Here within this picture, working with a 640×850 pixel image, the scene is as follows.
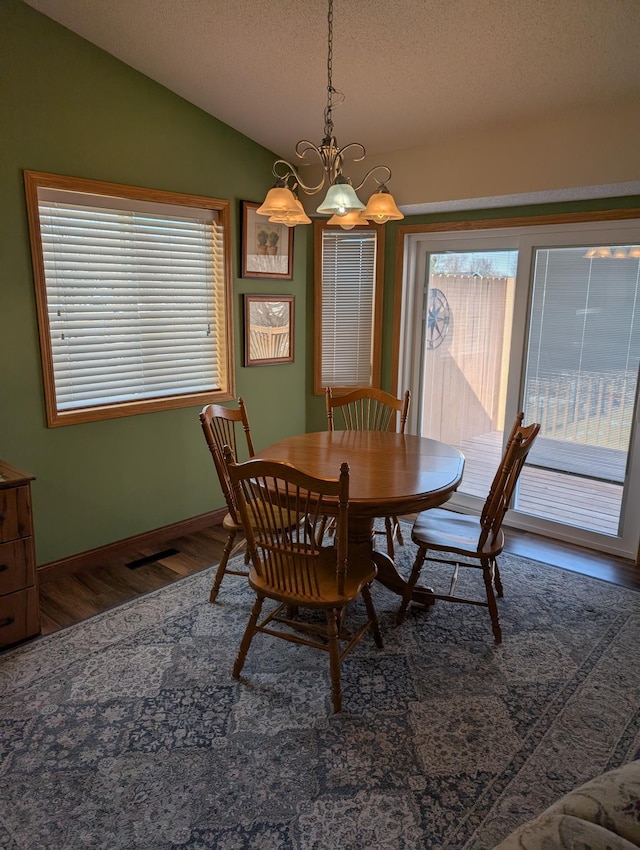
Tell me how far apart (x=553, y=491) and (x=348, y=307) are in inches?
77.4

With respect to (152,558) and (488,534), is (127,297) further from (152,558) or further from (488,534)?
(488,534)

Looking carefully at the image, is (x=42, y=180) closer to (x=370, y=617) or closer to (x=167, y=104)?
(x=167, y=104)

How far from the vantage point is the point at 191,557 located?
360 centimetres

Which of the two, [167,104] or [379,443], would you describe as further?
[167,104]

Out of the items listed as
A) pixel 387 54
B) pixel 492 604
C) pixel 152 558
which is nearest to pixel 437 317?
pixel 387 54

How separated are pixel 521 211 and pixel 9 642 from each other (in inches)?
145

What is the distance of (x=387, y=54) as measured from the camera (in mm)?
2803

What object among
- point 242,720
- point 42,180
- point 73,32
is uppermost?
point 73,32

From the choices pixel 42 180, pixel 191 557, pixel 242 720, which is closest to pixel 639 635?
pixel 242 720

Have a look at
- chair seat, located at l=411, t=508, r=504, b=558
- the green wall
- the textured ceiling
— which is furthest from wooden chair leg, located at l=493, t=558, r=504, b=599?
the textured ceiling

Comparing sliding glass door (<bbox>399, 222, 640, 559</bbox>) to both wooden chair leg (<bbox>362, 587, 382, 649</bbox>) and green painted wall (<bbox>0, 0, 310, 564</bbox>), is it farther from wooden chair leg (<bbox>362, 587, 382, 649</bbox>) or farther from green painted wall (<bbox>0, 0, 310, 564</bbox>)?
wooden chair leg (<bbox>362, 587, 382, 649</bbox>)

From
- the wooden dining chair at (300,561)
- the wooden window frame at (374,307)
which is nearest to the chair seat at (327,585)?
the wooden dining chair at (300,561)

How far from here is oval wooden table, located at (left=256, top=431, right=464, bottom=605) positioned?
235 cm

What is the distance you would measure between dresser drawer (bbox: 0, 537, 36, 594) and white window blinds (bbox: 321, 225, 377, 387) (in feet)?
8.45
